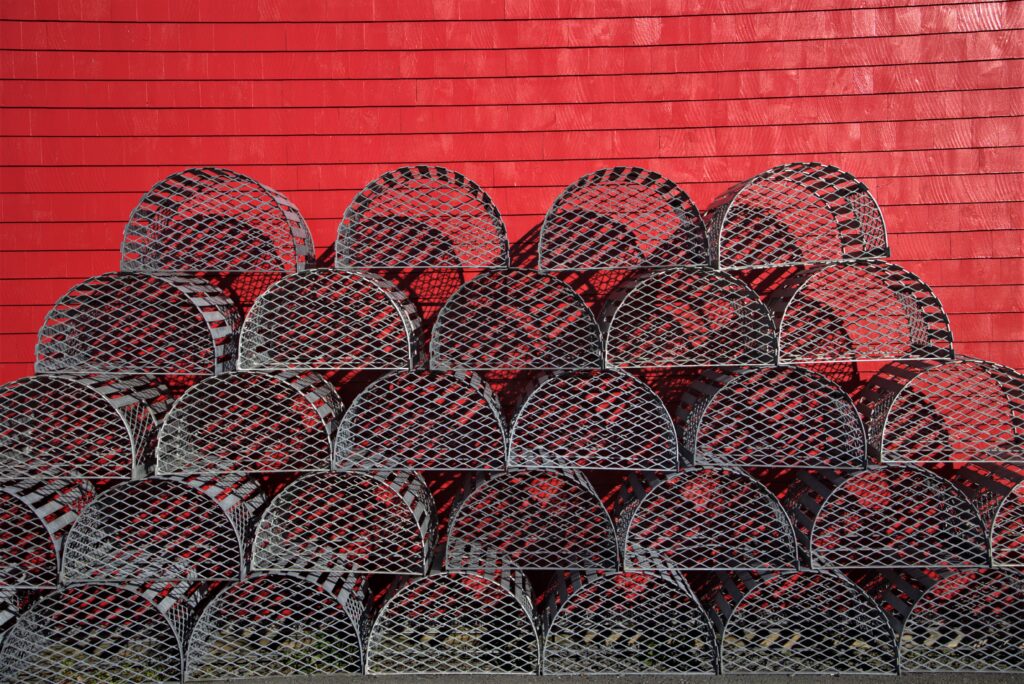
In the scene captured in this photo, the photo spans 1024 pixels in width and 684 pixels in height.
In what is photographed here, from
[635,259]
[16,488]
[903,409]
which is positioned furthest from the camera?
[903,409]

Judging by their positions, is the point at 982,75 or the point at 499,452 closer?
the point at 499,452

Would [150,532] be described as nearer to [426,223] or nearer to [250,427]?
[250,427]

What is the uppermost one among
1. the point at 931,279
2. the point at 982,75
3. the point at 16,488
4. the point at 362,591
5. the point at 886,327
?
the point at 982,75

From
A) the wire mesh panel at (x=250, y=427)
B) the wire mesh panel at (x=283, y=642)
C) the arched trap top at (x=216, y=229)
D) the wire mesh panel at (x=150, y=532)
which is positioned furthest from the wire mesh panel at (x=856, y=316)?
the wire mesh panel at (x=150, y=532)

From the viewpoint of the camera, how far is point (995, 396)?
3514mm

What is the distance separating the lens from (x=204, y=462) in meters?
3.07

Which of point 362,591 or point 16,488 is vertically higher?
point 16,488

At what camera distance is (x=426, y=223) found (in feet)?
11.4

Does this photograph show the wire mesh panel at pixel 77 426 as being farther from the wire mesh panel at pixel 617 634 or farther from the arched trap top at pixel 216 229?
the wire mesh panel at pixel 617 634

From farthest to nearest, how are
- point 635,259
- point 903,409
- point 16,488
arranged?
point 903,409, point 635,259, point 16,488

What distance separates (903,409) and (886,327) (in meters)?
0.46

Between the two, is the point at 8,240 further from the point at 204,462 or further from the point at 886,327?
the point at 886,327

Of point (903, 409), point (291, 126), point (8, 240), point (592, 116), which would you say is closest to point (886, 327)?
point (903, 409)

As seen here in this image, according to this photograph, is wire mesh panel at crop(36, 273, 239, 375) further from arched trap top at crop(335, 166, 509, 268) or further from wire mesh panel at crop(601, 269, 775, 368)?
wire mesh panel at crop(601, 269, 775, 368)
